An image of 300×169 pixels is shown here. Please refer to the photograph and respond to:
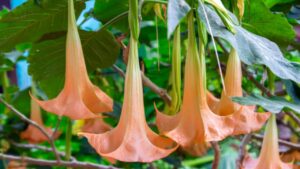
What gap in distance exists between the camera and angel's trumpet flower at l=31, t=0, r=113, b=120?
50cm

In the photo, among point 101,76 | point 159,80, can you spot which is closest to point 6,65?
point 101,76

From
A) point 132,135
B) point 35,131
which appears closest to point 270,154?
point 132,135

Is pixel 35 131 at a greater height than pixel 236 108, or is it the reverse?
pixel 236 108

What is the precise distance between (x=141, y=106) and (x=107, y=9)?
354 millimetres

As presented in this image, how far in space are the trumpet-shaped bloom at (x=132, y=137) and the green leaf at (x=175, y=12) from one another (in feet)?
0.32

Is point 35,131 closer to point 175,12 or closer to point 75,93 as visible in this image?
point 75,93

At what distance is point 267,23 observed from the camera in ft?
2.13

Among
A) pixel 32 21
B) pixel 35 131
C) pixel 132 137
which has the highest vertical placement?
pixel 32 21

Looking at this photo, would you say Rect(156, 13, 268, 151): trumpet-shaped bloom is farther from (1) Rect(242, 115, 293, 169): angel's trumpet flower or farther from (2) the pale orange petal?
(2) the pale orange petal

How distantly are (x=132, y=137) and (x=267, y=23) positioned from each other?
0.28 m

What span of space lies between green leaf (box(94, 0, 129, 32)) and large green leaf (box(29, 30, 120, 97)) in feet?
0.22

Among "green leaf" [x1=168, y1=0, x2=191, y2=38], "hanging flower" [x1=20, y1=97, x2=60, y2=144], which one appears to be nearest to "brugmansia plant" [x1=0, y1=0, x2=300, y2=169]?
"green leaf" [x1=168, y1=0, x2=191, y2=38]

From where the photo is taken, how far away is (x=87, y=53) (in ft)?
2.49

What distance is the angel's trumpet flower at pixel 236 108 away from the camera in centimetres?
53
